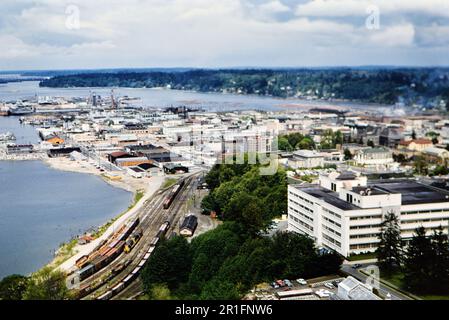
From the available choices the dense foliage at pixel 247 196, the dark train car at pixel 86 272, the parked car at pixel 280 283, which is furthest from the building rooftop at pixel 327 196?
the dark train car at pixel 86 272

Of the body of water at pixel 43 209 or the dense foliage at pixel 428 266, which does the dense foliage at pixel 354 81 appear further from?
the body of water at pixel 43 209

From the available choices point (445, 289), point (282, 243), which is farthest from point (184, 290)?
point (445, 289)

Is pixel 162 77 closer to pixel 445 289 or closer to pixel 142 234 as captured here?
pixel 142 234

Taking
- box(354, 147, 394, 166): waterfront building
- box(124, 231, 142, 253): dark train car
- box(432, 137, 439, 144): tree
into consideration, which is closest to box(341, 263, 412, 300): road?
box(124, 231, 142, 253): dark train car

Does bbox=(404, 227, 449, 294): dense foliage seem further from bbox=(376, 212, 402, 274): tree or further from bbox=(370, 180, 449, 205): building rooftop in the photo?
bbox=(370, 180, 449, 205): building rooftop

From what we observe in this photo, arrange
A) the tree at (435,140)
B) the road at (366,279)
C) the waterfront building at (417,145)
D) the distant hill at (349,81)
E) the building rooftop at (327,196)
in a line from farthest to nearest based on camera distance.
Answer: the tree at (435,140) < the waterfront building at (417,145) < the building rooftop at (327,196) < the distant hill at (349,81) < the road at (366,279)

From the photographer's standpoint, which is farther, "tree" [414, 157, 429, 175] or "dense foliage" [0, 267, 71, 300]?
"tree" [414, 157, 429, 175]
